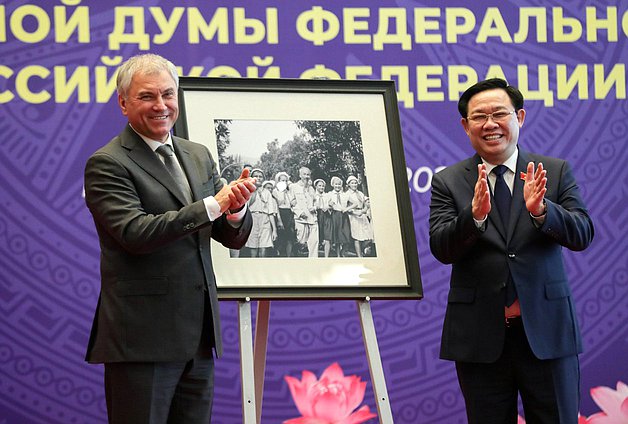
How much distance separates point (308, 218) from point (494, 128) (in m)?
0.72

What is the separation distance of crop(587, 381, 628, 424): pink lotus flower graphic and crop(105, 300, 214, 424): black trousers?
240 cm

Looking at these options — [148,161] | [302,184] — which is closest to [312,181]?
[302,184]

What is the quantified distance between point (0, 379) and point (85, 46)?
4.88 feet

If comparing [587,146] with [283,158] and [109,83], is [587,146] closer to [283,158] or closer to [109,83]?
[283,158]

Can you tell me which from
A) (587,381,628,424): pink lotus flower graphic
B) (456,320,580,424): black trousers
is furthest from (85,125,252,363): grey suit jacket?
(587,381,628,424): pink lotus flower graphic

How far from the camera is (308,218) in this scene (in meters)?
3.09

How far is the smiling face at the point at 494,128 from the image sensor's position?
8.94ft

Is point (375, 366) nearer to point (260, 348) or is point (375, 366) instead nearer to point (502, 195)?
point (260, 348)

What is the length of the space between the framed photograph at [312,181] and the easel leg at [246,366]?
0.25 ft

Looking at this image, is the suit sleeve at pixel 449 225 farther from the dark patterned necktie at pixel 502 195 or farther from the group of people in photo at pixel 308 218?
the group of people in photo at pixel 308 218

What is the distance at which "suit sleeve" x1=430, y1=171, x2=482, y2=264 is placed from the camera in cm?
259

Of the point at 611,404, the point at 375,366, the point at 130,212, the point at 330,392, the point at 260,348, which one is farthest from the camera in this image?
the point at 611,404

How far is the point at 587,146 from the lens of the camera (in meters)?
4.30

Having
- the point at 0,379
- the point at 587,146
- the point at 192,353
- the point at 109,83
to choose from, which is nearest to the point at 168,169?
the point at 192,353
